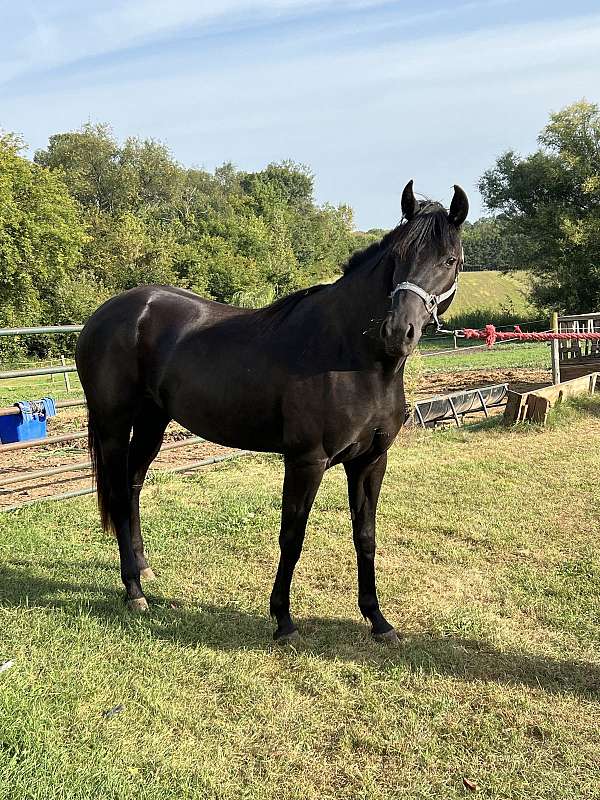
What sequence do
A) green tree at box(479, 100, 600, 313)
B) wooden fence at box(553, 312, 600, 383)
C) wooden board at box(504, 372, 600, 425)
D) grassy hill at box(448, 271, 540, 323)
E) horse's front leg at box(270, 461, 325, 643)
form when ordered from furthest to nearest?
grassy hill at box(448, 271, 540, 323) → green tree at box(479, 100, 600, 313) → wooden fence at box(553, 312, 600, 383) → wooden board at box(504, 372, 600, 425) → horse's front leg at box(270, 461, 325, 643)

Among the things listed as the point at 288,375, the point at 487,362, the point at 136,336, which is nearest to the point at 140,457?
the point at 136,336

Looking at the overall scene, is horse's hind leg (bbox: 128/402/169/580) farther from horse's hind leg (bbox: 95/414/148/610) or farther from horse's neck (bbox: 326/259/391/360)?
horse's neck (bbox: 326/259/391/360)

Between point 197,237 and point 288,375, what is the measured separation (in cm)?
3601

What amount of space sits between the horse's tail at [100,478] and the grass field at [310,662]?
1.47 ft

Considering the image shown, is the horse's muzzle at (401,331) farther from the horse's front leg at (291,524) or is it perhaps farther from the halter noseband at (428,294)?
the horse's front leg at (291,524)

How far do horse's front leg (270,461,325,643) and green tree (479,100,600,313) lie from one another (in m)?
27.5

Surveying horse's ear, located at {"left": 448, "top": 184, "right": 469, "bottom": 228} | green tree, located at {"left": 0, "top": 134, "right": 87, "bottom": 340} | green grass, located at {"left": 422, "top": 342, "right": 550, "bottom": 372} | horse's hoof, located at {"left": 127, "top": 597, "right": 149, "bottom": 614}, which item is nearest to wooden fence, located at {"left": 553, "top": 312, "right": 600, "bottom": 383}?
green grass, located at {"left": 422, "top": 342, "right": 550, "bottom": 372}

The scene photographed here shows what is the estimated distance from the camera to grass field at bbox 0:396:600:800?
2.24 metres

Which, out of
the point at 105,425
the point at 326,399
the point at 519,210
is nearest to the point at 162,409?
the point at 105,425

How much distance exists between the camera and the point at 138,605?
11.7 feet

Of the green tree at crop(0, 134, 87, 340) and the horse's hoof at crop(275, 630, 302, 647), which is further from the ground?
the green tree at crop(0, 134, 87, 340)

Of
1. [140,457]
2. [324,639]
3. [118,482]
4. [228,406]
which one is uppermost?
[228,406]

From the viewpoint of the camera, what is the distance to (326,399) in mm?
2938

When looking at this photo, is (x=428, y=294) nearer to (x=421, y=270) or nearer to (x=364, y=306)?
(x=421, y=270)
